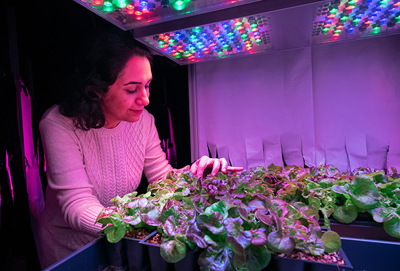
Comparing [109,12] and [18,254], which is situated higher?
[109,12]

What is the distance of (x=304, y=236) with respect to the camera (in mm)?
422

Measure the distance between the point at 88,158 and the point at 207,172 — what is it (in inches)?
22.7

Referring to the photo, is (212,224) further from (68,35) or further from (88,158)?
(68,35)

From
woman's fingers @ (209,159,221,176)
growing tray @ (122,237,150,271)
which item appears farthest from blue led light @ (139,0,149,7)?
growing tray @ (122,237,150,271)

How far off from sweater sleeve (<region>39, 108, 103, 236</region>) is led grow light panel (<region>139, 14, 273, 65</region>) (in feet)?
1.86

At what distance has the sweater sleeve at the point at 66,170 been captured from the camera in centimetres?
93

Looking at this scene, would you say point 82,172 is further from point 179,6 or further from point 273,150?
→ point 273,150

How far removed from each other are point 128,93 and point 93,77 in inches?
6.7

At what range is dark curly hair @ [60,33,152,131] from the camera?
1123 mm

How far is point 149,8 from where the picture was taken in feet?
3.08

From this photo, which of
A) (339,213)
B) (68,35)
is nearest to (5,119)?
(68,35)

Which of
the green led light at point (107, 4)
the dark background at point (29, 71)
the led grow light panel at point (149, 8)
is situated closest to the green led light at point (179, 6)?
the led grow light panel at point (149, 8)

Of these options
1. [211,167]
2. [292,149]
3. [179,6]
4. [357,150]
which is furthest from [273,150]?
[179,6]

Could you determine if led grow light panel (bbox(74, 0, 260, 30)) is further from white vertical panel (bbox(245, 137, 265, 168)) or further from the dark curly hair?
white vertical panel (bbox(245, 137, 265, 168))
